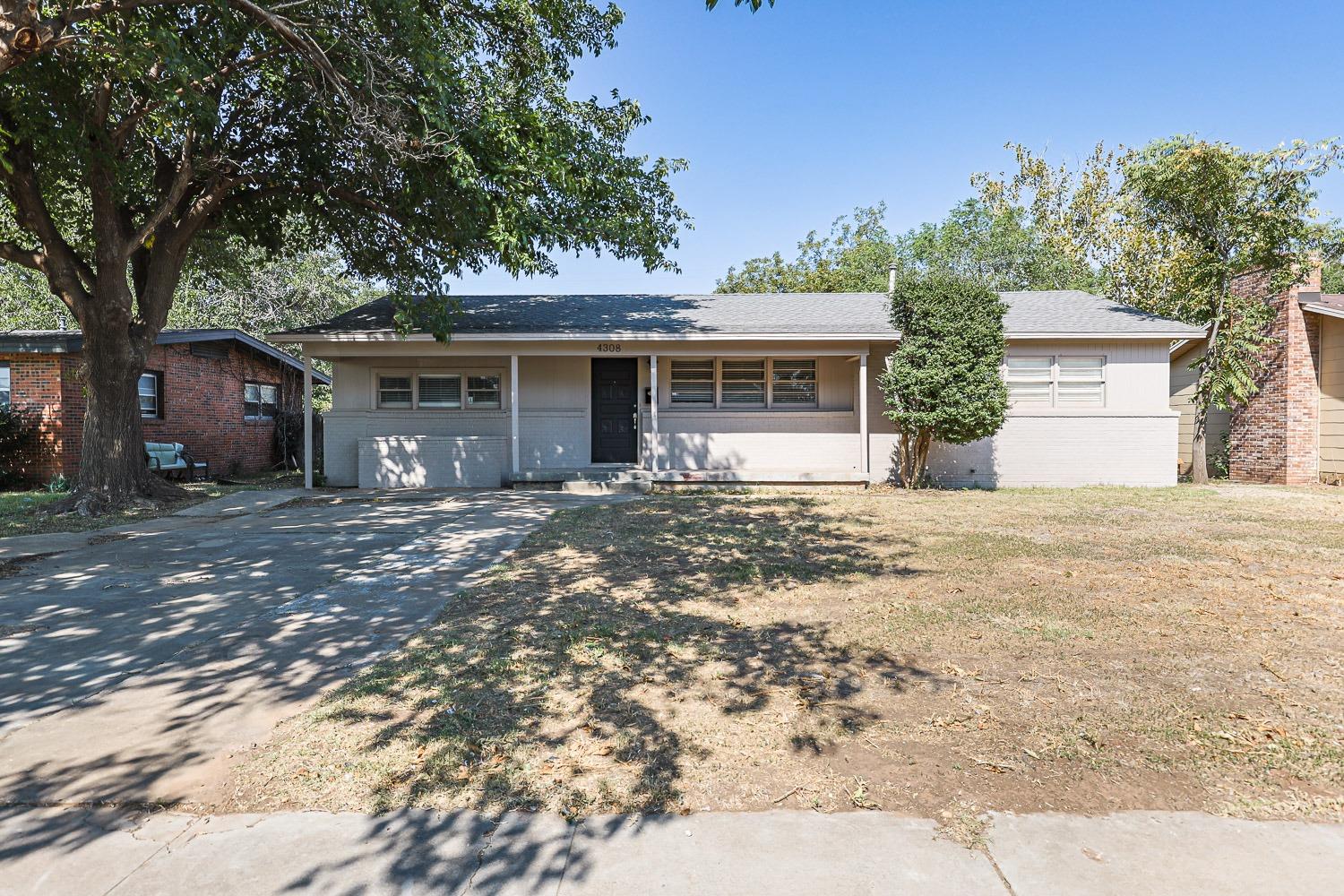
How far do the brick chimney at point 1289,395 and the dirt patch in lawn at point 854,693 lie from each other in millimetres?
8958

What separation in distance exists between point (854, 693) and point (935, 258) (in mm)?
34229

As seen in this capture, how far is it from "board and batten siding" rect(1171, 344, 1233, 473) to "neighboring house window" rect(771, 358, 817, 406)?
325 inches

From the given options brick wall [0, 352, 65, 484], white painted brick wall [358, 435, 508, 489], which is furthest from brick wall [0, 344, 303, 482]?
white painted brick wall [358, 435, 508, 489]

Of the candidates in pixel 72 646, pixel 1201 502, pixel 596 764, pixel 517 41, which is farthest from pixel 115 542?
pixel 1201 502

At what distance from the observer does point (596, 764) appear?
2797 mm

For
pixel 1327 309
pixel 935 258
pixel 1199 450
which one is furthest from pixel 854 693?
pixel 935 258

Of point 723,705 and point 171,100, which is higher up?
point 171,100

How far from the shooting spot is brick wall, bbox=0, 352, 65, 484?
13.5 m

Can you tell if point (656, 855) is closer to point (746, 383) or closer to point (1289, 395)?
point (746, 383)

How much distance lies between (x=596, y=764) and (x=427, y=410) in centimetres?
1236

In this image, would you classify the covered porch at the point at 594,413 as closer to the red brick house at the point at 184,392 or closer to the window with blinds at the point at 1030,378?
the window with blinds at the point at 1030,378

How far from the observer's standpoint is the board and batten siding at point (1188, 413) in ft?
50.1

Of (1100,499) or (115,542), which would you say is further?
(1100,499)

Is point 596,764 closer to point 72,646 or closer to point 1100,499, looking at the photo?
point 72,646
